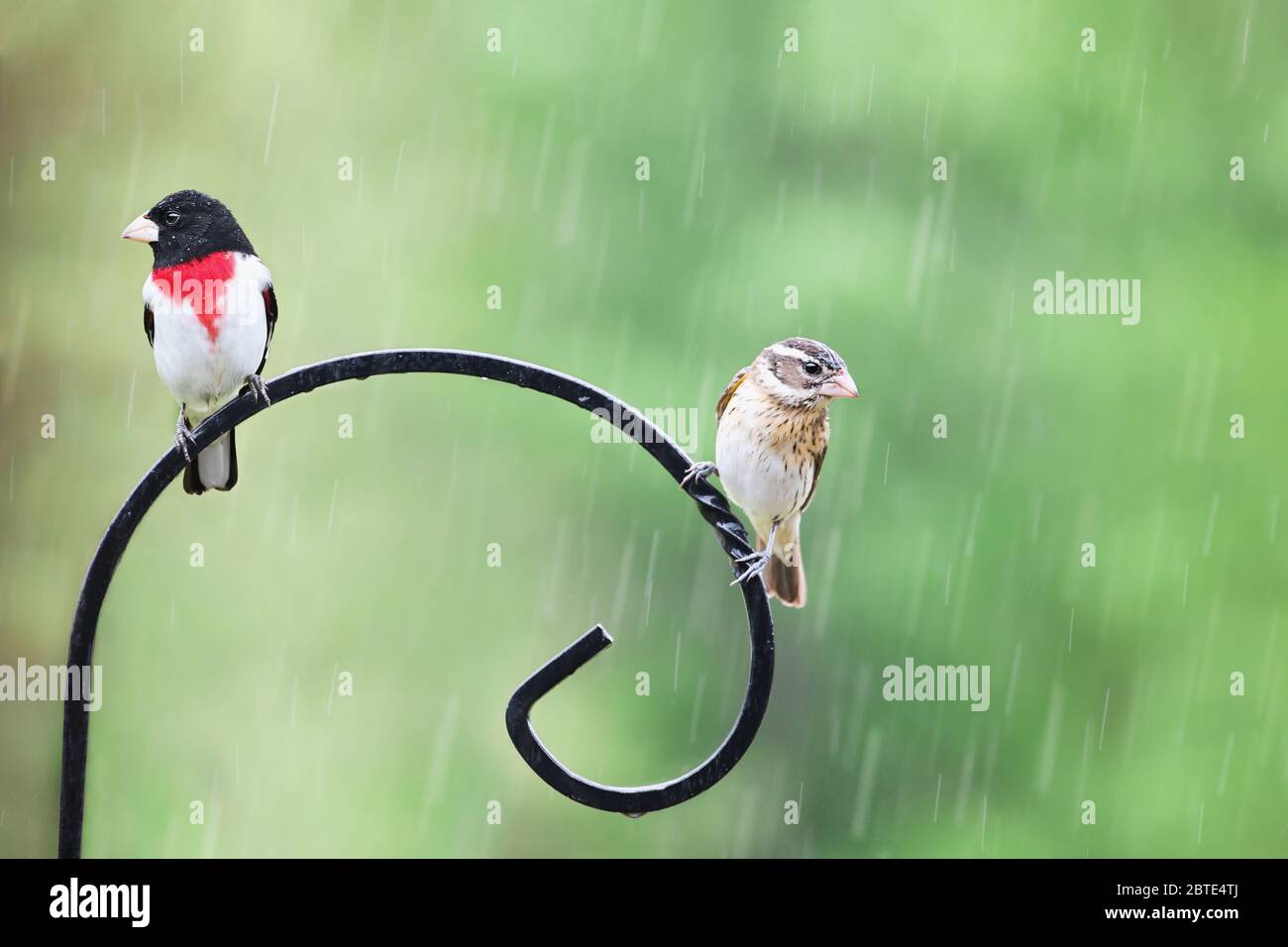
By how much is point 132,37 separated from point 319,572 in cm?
310

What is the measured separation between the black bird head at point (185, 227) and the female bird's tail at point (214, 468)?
0.45 meters

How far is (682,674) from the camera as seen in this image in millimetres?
6566

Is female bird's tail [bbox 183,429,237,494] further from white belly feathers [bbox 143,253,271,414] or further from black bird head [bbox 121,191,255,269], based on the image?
black bird head [bbox 121,191,255,269]

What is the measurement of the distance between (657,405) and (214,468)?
10.7ft

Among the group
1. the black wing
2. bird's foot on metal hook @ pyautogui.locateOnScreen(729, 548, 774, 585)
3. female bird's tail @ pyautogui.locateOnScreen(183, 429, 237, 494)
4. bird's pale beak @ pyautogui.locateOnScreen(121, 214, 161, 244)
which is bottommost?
bird's foot on metal hook @ pyautogui.locateOnScreen(729, 548, 774, 585)

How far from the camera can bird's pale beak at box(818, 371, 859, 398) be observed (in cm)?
291

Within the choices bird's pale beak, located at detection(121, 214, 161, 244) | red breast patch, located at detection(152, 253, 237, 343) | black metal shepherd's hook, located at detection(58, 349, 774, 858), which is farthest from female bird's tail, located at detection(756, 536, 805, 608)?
bird's pale beak, located at detection(121, 214, 161, 244)

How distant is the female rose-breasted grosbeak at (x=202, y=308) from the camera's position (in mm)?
2984

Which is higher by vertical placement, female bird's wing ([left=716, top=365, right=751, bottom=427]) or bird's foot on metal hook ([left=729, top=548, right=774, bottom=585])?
female bird's wing ([left=716, top=365, right=751, bottom=427])

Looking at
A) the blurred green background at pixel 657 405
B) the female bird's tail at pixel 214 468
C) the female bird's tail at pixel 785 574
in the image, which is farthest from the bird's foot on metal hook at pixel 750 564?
the blurred green background at pixel 657 405

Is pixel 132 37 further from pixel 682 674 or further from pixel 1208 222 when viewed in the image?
pixel 1208 222

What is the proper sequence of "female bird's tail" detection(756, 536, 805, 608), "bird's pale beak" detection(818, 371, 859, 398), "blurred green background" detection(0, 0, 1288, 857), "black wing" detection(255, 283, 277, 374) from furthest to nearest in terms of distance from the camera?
"blurred green background" detection(0, 0, 1288, 857) < "female bird's tail" detection(756, 536, 805, 608) < "black wing" detection(255, 283, 277, 374) < "bird's pale beak" detection(818, 371, 859, 398)

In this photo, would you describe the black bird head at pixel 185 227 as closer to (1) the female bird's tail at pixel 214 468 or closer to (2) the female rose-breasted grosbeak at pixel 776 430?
(1) the female bird's tail at pixel 214 468

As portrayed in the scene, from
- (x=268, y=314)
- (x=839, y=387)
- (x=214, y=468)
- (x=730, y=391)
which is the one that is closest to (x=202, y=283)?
(x=268, y=314)
